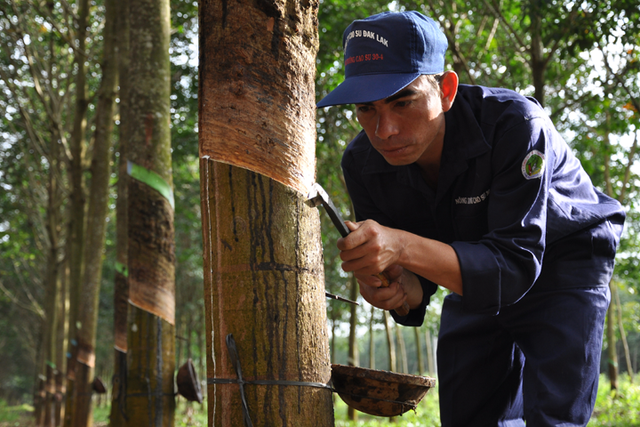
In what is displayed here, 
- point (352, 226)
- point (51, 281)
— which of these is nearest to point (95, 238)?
point (51, 281)

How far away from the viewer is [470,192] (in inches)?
76.9

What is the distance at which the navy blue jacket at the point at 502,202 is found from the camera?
1618 mm

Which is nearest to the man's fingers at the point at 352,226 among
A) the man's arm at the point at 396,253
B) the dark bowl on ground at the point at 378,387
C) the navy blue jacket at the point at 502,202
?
the man's arm at the point at 396,253

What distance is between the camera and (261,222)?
1588mm

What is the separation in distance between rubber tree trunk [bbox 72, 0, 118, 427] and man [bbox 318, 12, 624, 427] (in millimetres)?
6211

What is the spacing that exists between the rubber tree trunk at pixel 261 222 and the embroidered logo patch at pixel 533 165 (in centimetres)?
64

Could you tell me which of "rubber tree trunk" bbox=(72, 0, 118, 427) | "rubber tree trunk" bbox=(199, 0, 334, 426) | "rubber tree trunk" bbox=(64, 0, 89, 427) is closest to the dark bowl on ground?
"rubber tree trunk" bbox=(199, 0, 334, 426)

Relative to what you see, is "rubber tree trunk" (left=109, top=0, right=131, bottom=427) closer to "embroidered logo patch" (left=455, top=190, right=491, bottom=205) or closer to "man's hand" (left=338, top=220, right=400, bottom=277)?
"embroidered logo patch" (left=455, top=190, right=491, bottom=205)

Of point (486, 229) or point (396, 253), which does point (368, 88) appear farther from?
point (486, 229)

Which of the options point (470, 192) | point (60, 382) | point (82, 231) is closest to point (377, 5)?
point (82, 231)

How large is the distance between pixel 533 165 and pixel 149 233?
2.83 m

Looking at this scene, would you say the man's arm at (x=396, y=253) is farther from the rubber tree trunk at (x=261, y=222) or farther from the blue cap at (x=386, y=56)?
the blue cap at (x=386, y=56)

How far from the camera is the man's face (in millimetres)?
1774

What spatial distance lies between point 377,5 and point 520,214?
7995mm
